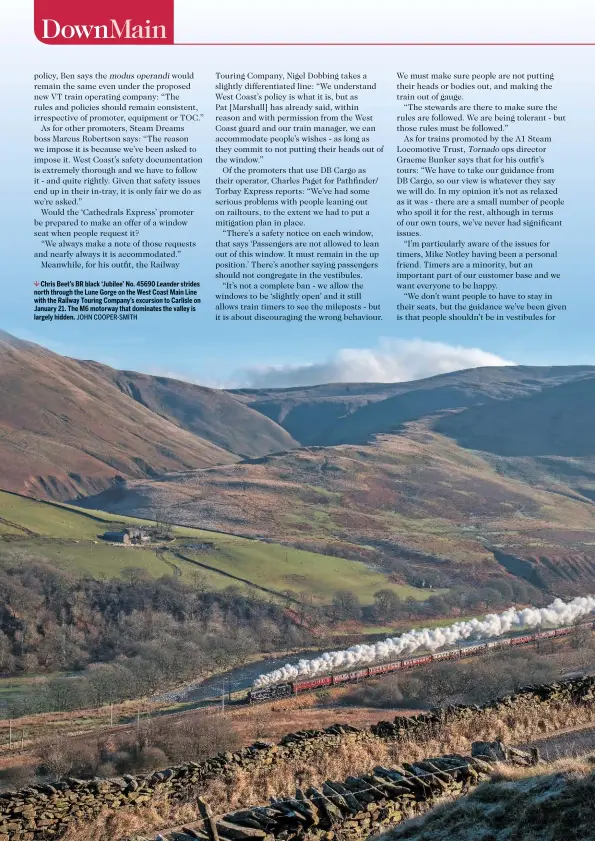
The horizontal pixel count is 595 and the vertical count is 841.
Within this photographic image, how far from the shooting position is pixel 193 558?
11875cm

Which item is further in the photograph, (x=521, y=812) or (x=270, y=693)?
Answer: (x=270, y=693)

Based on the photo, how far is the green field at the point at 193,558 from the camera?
10869 centimetres

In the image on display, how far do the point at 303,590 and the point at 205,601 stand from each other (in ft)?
53.8

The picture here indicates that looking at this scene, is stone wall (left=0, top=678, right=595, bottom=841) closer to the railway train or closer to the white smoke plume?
the railway train

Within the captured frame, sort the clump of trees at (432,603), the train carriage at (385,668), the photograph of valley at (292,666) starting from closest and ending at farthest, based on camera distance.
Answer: the photograph of valley at (292,666), the train carriage at (385,668), the clump of trees at (432,603)

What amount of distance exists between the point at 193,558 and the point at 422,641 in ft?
154

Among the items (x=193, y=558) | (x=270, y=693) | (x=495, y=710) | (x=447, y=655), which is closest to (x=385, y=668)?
(x=447, y=655)

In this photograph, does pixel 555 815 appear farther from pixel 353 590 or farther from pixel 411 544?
pixel 411 544

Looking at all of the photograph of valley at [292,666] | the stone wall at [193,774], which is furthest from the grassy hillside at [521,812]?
the stone wall at [193,774]

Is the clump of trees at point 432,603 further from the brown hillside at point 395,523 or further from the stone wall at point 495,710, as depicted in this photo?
the stone wall at point 495,710

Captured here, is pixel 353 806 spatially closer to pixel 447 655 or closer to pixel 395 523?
pixel 447 655

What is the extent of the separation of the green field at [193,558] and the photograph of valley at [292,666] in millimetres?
564

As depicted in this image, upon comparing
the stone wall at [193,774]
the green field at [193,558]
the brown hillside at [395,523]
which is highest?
the stone wall at [193,774]

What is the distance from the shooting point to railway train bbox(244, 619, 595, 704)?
199ft
